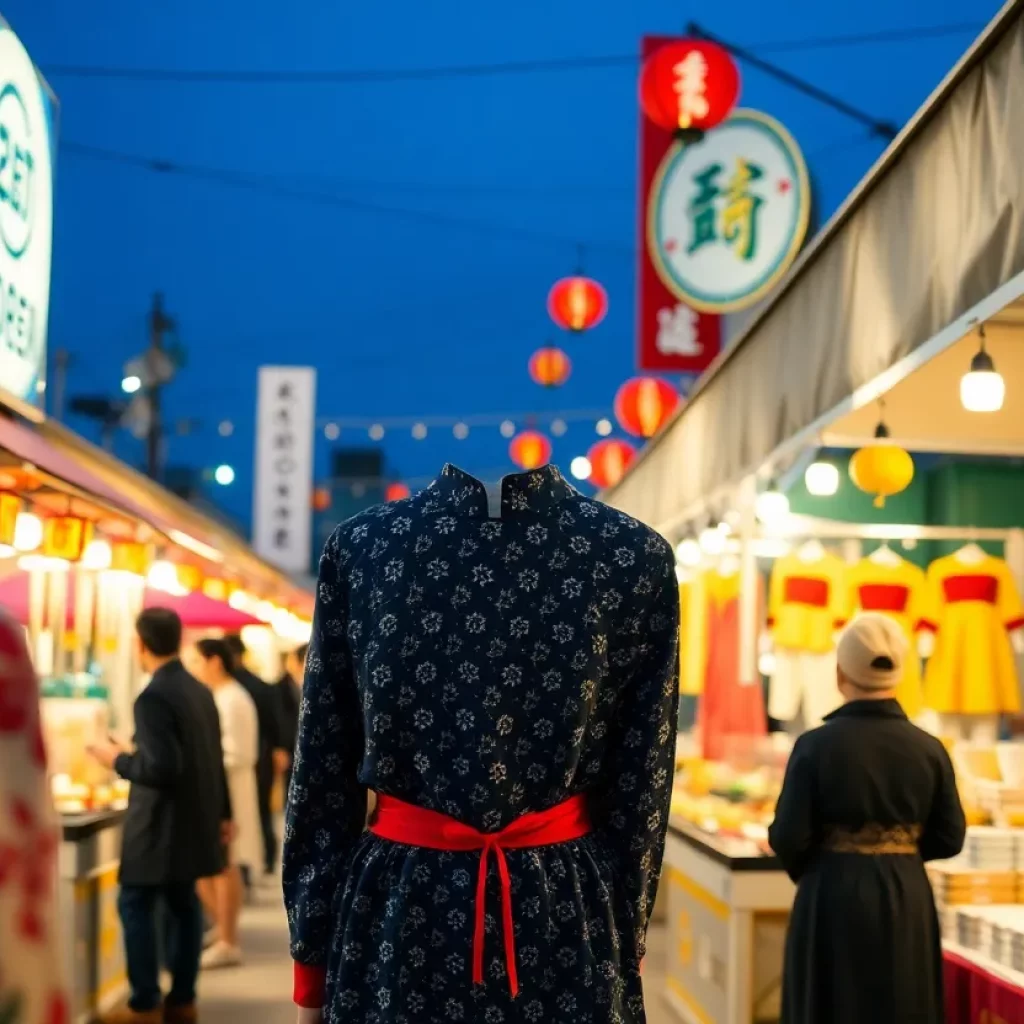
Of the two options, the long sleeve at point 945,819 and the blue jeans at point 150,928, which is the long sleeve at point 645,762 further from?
the blue jeans at point 150,928

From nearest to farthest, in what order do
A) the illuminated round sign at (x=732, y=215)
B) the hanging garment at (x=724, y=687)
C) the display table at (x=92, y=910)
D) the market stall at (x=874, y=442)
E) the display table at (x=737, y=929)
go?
the market stall at (x=874, y=442)
the display table at (x=737, y=929)
the display table at (x=92, y=910)
the hanging garment at (x=724, y=687)
the illuminated round sign at (x=732, y=215)

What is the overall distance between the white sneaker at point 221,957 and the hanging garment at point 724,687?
3.04m

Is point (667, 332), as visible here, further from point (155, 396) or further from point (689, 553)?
point (155, 396)

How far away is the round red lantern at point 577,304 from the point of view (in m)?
18.1

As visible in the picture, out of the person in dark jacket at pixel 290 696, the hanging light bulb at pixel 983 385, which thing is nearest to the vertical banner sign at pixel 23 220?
the hanging light bulb at pixel 983 385

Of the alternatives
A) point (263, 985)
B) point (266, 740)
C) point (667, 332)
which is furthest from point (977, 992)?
point (667, 332)

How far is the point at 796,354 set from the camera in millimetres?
6320

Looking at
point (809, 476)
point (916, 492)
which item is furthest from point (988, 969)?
point (916, 492)

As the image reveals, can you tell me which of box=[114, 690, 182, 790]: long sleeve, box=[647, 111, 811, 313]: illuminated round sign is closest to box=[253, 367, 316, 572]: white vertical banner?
box=[647, 111, 811, 313]: illuminated round sign

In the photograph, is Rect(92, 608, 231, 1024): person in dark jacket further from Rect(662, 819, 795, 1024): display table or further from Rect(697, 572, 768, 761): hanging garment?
Rect(697, 572, 768, 761): hanging garment

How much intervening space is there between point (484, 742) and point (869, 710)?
2852 millimetres

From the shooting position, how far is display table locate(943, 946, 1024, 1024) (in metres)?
4.84

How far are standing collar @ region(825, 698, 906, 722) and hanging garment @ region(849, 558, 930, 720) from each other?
3.65m

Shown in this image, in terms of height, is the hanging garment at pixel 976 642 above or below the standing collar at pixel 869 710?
above
